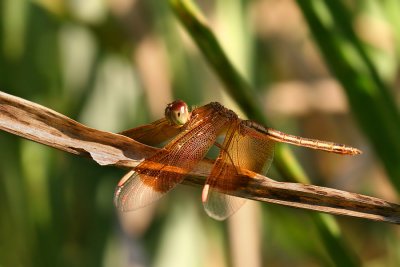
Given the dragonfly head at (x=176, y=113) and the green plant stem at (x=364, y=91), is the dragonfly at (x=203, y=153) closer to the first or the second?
the dragonfly head at (x=176, y=113)

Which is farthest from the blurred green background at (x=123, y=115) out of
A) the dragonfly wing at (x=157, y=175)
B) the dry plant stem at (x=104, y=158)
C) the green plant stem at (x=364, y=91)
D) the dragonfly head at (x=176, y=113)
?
the dry plant stem at (x=104, y=158)

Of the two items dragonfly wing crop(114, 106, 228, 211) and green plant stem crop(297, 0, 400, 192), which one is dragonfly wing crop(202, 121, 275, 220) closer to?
dragonfly wing crop(114, 106, 228, 211)

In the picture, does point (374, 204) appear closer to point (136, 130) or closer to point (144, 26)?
point (136, 130)

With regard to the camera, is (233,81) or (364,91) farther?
(364,91)

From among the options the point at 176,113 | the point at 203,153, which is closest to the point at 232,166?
the point at 203,153

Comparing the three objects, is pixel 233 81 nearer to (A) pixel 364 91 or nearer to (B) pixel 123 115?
(A) pixel 364 91

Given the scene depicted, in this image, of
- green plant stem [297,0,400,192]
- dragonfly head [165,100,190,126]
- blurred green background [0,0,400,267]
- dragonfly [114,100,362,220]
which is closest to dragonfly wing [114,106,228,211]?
dragonfly [114,100,362,220]

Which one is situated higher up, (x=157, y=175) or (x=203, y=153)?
(x=203, y=153)
